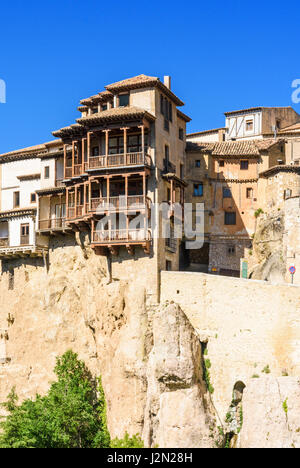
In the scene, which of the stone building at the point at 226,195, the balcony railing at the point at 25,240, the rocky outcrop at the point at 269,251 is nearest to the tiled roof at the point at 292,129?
the stone building at the point at 226,195

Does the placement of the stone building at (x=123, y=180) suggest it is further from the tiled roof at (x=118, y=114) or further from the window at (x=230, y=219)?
the window at (x=230, y=219)

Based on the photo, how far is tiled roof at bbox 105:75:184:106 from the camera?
5226 cm

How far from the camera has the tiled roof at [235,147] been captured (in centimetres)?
Answer: 5959

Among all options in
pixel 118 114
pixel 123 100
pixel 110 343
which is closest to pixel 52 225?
pixel 123 100

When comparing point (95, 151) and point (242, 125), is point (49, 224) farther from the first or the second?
point (242, 125)

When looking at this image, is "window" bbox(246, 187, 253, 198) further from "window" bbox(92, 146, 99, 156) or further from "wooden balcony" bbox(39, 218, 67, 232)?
"wooden balcony" bbox(39, 218, 67, 232)

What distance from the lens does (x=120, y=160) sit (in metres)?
51.6

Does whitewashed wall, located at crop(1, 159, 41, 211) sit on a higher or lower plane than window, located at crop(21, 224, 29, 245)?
higher

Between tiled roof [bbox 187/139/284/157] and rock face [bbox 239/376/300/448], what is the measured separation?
22.0 metres

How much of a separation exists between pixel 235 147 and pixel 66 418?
81.4ft

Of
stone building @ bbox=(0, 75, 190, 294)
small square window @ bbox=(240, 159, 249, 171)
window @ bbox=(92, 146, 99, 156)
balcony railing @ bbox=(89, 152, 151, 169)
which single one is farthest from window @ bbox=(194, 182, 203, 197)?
window @ bbox=(92, 146, 99, 156)

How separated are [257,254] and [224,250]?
265 cm

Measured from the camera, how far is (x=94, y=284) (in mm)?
53156
